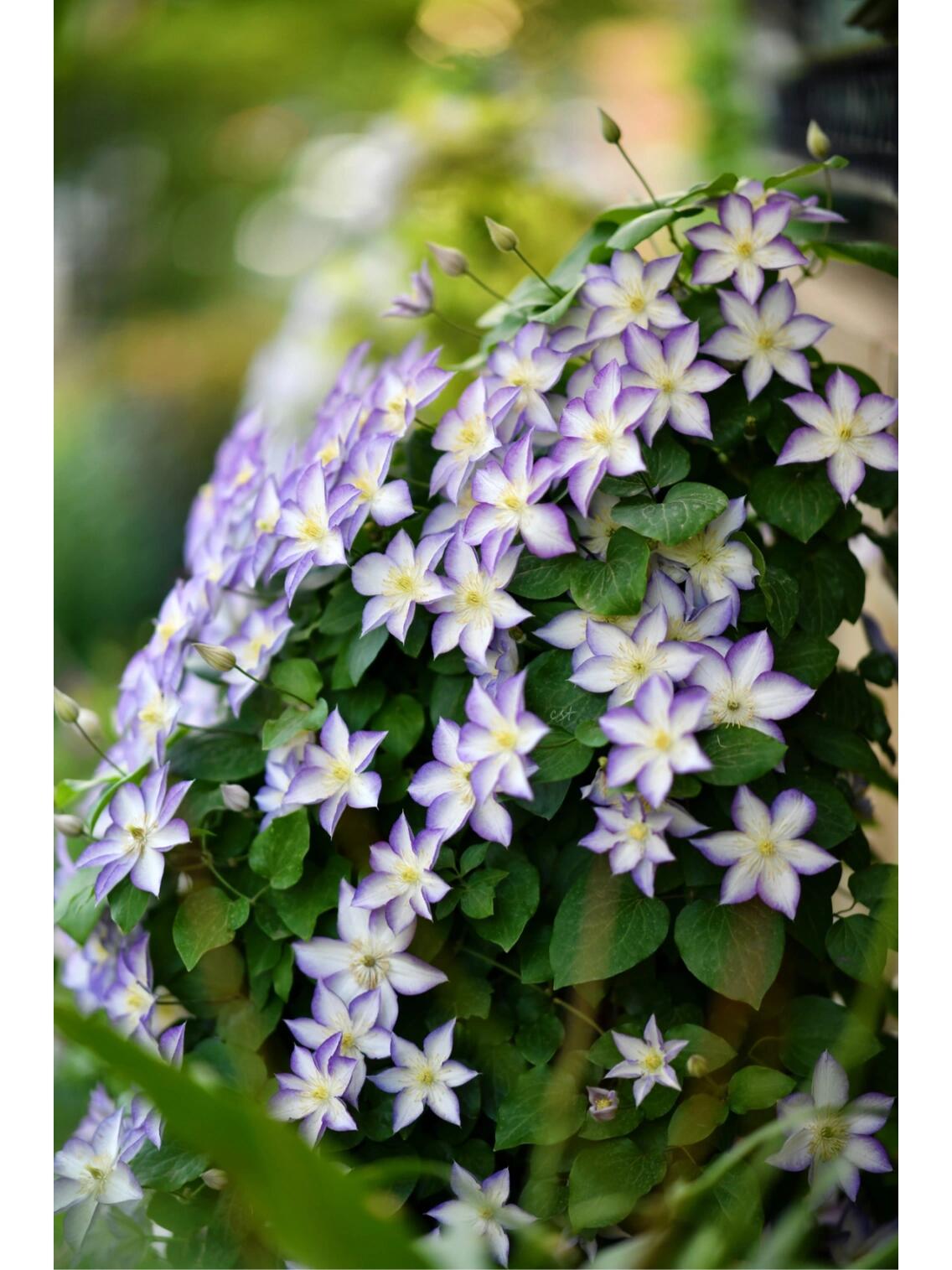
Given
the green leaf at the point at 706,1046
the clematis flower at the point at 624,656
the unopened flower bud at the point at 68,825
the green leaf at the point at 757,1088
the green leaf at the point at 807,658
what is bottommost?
the green leaf at the point at 757,1088

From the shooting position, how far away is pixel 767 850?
48 cm

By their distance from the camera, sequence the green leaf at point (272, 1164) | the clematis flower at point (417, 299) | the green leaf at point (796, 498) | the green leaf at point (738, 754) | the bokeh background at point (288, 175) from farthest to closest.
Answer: the bokeh background at point (288, 175) → the clematis flower at point (417, 299) → the green leaf at point (796, 498) → the green leaf at point (738, 754) → the green leaf at point (272, 1164)

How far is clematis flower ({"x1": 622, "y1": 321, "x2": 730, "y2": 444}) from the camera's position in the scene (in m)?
0.55

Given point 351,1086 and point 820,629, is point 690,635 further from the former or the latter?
point 351,1086

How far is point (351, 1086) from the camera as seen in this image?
0.52 m

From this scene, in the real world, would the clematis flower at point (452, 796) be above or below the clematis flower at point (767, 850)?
above

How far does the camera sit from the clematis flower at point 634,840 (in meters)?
0.47

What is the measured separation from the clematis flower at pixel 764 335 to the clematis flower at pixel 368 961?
0.33 meters

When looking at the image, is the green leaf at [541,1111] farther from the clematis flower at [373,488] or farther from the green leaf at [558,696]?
the clematis flower at [373,488]

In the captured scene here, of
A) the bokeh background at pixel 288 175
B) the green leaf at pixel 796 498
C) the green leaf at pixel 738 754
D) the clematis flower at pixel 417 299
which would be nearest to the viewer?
the green leaf at pixel 738 754

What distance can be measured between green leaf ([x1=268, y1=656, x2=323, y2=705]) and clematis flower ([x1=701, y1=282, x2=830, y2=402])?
265 mm

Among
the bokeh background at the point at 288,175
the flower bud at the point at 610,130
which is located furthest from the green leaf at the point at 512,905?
the bokeh background at the point at 288,175

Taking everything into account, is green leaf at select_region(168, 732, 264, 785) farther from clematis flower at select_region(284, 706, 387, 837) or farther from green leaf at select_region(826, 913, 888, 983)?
green leaf at select_region(826, 913, 888, 983)
